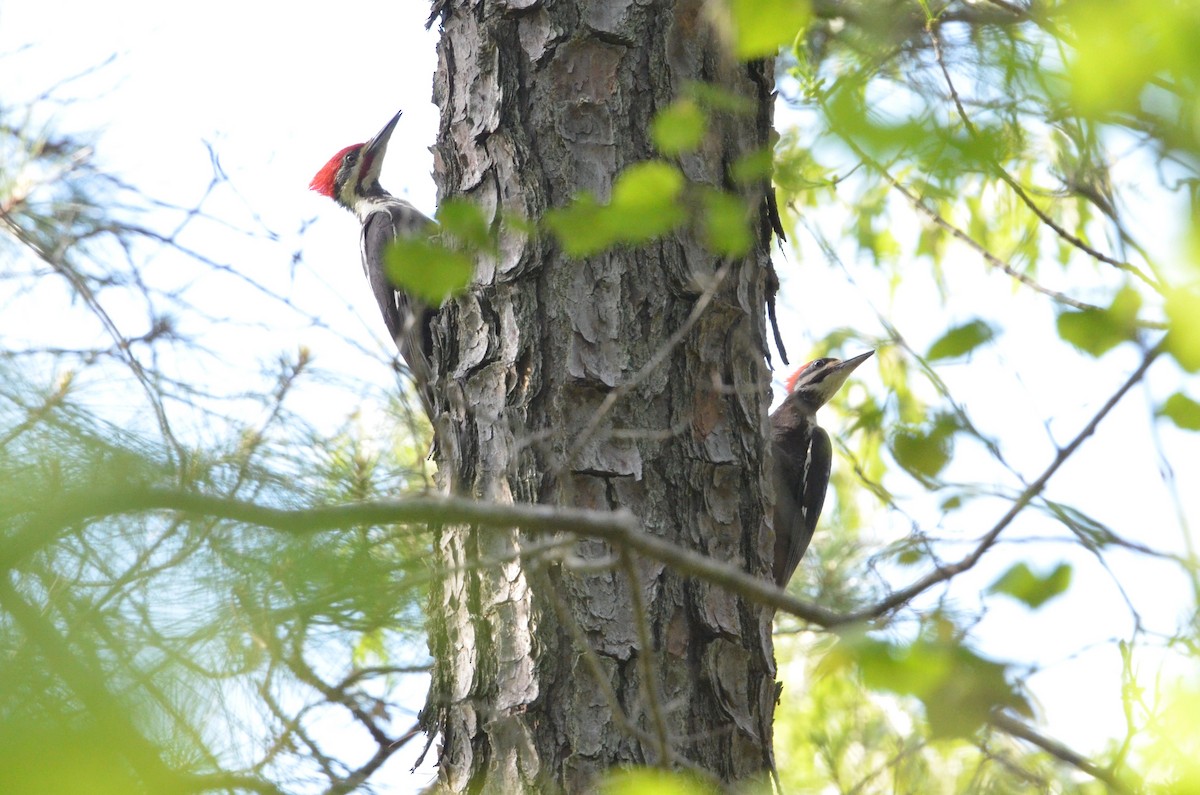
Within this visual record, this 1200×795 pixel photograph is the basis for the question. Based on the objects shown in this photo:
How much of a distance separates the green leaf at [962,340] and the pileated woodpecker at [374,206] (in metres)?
3.81

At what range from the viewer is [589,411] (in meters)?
2.42

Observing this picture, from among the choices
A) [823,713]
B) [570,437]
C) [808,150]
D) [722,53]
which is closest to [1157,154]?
[808,150]

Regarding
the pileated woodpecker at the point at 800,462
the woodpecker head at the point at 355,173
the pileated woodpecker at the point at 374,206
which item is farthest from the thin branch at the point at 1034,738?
the woodpecker head at the point at 355,173

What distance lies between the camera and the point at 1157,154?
1220 mm

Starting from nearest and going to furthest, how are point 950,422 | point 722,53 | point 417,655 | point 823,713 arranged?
point 950,422
point 417,655
point 722,53
point 823,713

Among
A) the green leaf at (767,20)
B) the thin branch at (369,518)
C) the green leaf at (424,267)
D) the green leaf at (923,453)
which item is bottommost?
the thin branch at (369,518)

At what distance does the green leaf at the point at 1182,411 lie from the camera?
5.14ft

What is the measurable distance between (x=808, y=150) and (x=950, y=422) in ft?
2.16

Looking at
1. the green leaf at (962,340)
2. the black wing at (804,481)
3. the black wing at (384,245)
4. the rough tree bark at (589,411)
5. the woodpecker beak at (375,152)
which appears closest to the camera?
the green leaf at (962,340)

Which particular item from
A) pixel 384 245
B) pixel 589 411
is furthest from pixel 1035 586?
pixel 384 245

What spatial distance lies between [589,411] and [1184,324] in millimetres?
1364

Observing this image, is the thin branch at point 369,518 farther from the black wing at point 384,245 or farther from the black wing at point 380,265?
the black wing at point 380,265

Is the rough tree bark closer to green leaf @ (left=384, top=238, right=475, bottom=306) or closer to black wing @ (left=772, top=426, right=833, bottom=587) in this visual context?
green leaf @ (left=384, top=238, right=475, bottom=306)

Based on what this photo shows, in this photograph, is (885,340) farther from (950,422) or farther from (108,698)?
(108,698)
